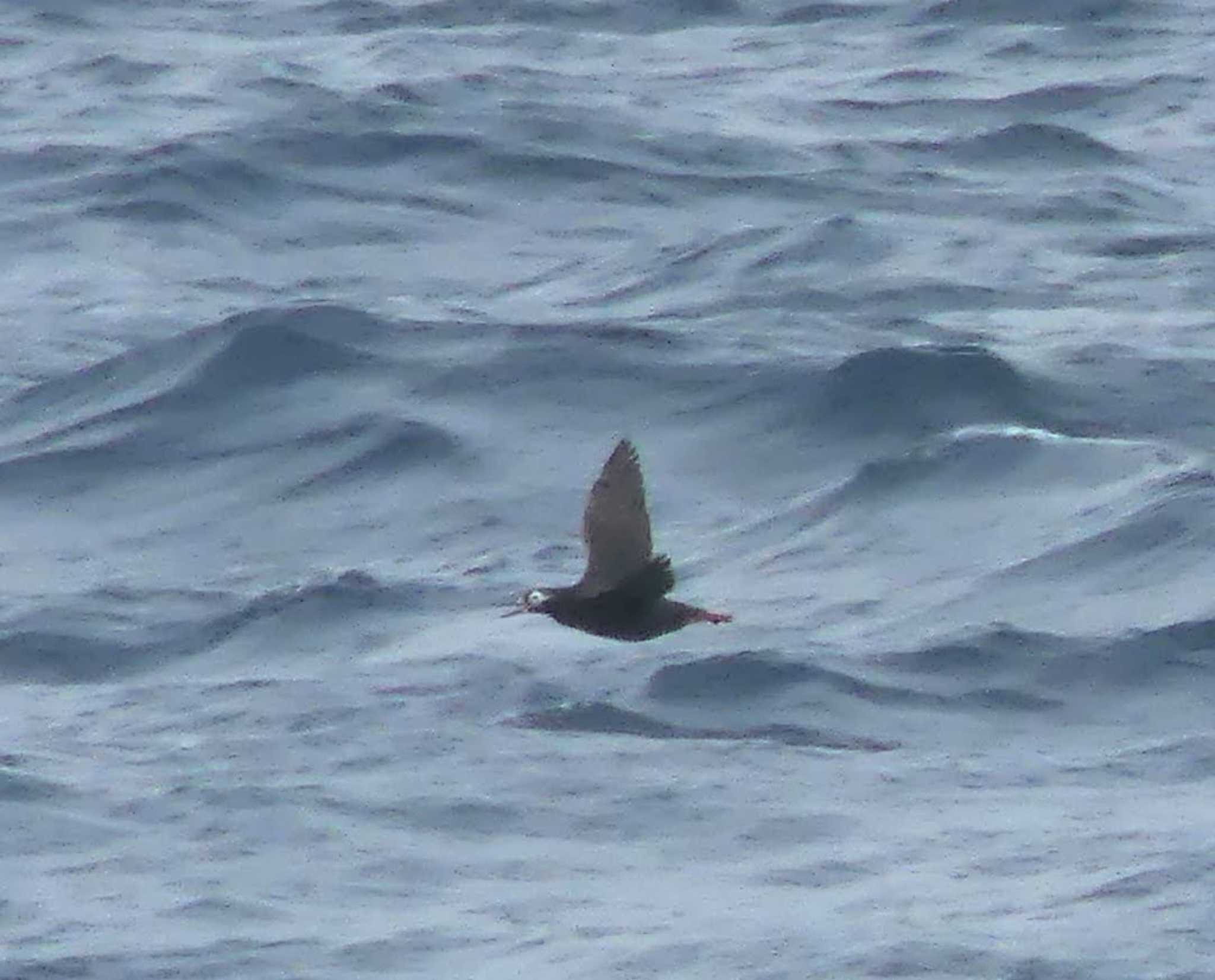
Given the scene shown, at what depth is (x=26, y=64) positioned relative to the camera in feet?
63.4

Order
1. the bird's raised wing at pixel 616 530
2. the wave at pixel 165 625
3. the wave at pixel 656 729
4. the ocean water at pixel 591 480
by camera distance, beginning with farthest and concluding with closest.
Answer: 1. the wave at pixel 165 625
2. the wave at pixel 656 729
3. the ocean water at pixel 591 480
4. the bird's raised wing at pixel 616 530

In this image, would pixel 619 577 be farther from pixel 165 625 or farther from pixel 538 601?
pixel 165 625

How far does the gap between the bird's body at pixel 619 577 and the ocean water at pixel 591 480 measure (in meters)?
0.76

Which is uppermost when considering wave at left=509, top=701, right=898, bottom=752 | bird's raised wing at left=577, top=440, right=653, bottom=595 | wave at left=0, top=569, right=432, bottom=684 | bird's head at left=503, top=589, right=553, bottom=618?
bird's raised wing at left=577, top=440, right=653, bottom=595

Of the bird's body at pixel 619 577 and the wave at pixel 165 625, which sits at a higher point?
the bird's body at pixel 619 577

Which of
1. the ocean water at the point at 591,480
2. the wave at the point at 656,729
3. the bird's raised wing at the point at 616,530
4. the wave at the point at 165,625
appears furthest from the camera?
the wave at the point at 165,625

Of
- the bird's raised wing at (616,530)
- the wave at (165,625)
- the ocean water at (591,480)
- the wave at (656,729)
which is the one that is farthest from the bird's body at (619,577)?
the wave at (165,625)

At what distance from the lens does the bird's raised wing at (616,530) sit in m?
9.10

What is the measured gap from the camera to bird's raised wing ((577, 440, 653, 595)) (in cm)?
910

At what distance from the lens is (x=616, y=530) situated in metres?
9.13

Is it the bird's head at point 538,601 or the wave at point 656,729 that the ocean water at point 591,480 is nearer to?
the wave at point 656,729

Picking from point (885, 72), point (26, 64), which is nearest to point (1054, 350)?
point (885, 72)

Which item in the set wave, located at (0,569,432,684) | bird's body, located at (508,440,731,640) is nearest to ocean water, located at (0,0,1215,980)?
wave, located at (0,569,432,684)

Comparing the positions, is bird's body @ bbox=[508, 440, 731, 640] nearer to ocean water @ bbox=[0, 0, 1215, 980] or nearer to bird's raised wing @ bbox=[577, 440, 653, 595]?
bird's raised wing @ bbox=[577, 440, 653, 595]
